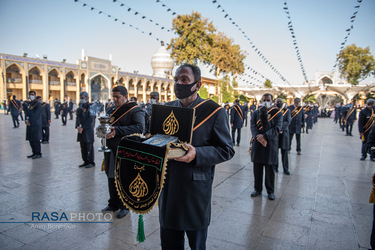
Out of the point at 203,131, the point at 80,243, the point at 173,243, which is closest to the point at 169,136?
the point at 203,131

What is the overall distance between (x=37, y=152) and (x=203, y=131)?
686 centimetres

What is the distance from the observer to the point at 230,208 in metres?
4.02

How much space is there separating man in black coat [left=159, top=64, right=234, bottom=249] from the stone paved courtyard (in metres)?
1.08

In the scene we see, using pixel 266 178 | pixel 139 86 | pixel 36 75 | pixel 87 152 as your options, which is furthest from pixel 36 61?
pixel 266 178

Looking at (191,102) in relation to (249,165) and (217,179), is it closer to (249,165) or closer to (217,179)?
(217,179)

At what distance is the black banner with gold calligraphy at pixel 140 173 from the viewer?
176cm

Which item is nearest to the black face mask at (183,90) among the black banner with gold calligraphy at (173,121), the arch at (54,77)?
the black banner with gold calligraphy at (173,121)

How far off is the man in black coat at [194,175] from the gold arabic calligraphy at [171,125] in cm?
16

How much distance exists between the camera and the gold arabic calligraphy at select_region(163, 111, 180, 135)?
6.21 ft

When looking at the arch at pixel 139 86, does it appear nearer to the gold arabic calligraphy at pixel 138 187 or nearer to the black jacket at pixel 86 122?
the black jacket at pixel 86 122

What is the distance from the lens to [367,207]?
421 cm

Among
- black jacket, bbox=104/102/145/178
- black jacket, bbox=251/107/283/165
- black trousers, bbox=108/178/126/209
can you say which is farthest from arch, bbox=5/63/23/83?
black jacket, bbox=251/107/283/165

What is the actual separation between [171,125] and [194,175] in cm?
41

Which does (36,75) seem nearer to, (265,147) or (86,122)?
(86,122)
